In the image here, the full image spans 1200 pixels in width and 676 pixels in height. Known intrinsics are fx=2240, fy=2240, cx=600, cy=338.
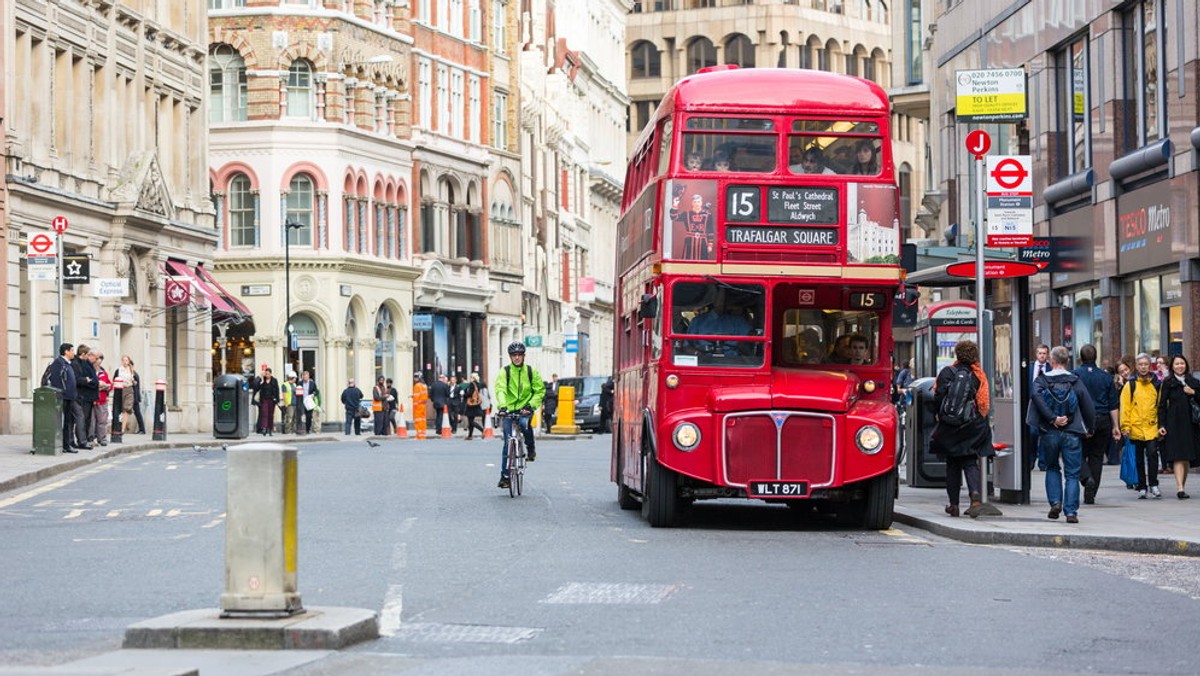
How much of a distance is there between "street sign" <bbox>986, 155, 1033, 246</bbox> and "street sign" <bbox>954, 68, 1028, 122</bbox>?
52cm

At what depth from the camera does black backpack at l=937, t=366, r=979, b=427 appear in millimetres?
20750

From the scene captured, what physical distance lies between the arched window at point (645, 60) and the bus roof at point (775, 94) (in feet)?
343

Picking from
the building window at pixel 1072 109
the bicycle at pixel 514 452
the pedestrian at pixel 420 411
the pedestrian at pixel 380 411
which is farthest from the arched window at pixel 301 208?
the bicycle at pixel 514 452

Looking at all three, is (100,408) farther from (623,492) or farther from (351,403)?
(351,403)

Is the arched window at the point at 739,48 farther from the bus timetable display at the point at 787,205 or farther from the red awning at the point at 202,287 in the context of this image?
the bus timetable display at the point at 787,205

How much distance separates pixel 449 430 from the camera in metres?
60.7

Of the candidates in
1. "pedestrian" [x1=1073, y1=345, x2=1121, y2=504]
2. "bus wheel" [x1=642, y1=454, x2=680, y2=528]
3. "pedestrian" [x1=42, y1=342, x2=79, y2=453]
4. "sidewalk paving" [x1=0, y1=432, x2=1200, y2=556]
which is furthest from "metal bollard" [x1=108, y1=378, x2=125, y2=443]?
"bus wheel" [x1=642, y1=454, x2=680, y2=528]

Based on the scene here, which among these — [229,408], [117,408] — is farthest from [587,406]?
[117,408]

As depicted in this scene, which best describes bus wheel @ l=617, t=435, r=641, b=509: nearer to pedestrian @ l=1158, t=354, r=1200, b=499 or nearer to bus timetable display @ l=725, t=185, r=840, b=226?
bus timetable display @ l=725, t=185, r=840, b=226

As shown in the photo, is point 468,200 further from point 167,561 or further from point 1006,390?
point 167,561

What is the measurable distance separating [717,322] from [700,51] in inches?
4153

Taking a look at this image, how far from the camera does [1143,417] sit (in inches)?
1002

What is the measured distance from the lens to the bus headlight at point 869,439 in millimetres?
19766

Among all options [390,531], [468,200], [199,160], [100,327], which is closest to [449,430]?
[199,160]
